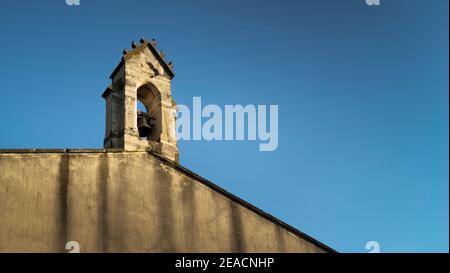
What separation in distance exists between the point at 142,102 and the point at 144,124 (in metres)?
0.73

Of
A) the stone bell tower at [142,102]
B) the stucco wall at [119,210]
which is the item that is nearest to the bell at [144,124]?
the stone bell tower at [142,102]

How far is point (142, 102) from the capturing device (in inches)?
512

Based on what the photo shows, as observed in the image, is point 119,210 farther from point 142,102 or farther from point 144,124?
point 142,102

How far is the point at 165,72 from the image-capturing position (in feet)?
42.7

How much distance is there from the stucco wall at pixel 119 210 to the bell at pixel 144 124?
2400mm

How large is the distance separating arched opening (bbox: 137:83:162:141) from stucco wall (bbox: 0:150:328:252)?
7.94 feet

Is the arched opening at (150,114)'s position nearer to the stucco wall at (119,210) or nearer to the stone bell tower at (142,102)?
the stone bell tower at (142,102)

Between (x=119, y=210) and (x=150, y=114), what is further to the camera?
(x=150, y=114)

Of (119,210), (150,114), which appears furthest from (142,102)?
(119,210)

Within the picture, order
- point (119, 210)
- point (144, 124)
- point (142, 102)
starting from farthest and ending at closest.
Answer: point (142, 102) < point (144, 124) < point (119, 210)

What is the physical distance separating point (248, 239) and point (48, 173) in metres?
3.35

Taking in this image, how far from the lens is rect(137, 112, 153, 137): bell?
1248 centimetres

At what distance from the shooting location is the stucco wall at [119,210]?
8.98 metres
